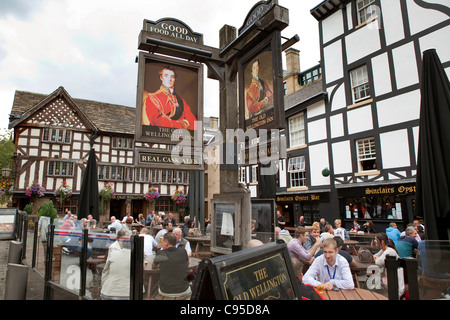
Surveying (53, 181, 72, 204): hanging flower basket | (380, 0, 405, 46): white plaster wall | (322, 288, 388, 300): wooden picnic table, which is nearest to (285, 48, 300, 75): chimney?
(380, 0, 405, 46): white plaster wall

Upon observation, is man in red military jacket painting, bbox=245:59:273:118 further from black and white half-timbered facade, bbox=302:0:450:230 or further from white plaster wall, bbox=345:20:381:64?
white plaster wall, bbox=345:20:381:64

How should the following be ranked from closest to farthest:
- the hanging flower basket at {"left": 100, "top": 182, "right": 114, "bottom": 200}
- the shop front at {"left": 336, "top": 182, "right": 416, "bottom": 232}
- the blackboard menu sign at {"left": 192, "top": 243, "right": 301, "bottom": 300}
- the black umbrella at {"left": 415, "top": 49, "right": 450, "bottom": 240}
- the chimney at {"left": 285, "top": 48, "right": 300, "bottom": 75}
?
the blackboard menu sign at {"left": 192, "top": 243, "right": 301, "bottom": 300}
the black umbrella at {"left": 415, "top": 49, "right": 450, "bottom": 240}
the shop front at {"left": 336, "top": 182, "right": 416, "bottom": 232}
the chimney at {"left": 285, "top": 48, "right": 300, "bottom": 75}
the hanging flower basket at {"left": 100, "top": 182, "right": 114, "bottom": 200}

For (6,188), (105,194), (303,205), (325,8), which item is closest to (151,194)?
(105,194)

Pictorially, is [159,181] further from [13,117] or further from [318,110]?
[318,110]

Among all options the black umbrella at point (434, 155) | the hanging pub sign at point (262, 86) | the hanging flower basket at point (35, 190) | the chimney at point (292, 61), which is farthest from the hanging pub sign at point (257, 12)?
the hanging flower basket at point (35, 190)

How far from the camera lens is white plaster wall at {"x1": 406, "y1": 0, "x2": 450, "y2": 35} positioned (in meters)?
11.5

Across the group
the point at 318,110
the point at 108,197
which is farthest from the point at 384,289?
the point at 108,197

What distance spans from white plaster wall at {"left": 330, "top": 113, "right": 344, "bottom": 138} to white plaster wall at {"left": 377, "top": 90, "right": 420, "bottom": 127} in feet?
6.72

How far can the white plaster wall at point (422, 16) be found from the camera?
11.5m

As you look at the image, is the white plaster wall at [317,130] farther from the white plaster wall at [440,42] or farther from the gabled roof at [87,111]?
the gabled roof at [87,111]

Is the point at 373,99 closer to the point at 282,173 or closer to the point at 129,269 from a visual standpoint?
the point at 282,173

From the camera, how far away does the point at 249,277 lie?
2.15 metres

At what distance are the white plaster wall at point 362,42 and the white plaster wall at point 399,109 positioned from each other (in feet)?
9.53
